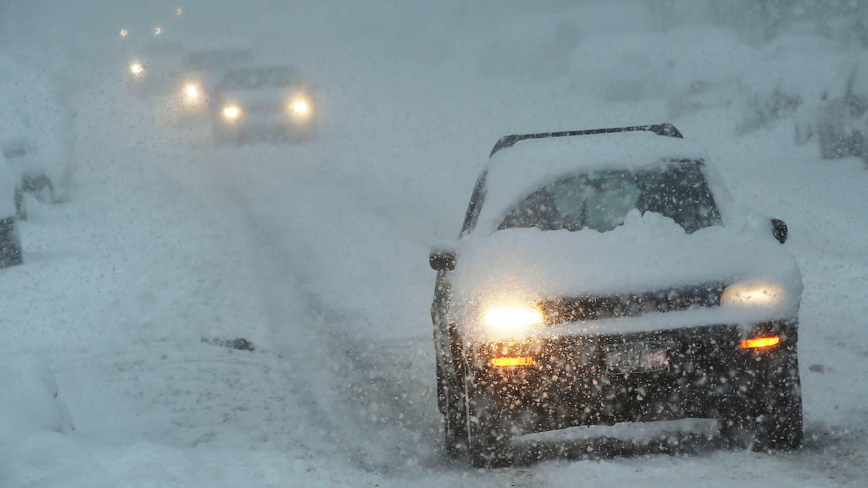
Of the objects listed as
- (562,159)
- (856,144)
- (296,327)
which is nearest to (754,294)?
(562,159)

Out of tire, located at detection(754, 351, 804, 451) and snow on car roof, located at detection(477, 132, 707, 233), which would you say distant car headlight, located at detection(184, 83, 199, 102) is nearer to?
snow on car roof, located at detection(477, 132, 707, 233)

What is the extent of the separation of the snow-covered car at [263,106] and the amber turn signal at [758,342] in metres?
20.8

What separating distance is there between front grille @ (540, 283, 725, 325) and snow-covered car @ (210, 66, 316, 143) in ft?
67.2

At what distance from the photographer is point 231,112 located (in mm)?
24656

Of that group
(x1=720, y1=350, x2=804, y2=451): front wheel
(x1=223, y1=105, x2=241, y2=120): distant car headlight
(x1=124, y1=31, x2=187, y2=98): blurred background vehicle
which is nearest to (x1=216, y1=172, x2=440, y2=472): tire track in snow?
(x1=720, y1=350, x2=804, y2=451): front wheel

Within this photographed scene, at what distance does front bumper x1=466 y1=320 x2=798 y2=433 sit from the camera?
157 inches

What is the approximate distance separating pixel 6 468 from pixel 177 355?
12.0 ft

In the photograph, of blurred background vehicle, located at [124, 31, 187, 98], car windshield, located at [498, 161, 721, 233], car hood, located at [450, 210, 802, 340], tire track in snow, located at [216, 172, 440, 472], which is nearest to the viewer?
car hood, located at [450, 210, 802, 340]

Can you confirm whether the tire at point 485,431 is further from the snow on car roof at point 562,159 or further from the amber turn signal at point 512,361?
the snow on car roof at point 562,159

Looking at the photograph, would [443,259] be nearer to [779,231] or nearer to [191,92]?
[779,231]

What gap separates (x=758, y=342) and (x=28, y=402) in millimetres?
3513

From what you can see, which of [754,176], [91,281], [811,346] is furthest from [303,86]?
[811,346]

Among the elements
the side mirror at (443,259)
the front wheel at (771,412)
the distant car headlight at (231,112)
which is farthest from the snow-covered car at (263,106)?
the front wheel at (771,412)

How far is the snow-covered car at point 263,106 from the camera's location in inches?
930
